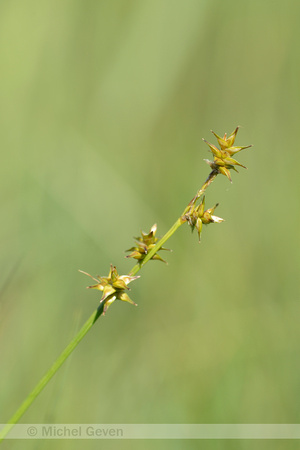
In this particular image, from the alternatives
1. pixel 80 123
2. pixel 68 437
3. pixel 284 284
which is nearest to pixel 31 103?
pixel 80 123

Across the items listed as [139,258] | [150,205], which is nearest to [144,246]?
[139,258]

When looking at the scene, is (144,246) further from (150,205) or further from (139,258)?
(150,205)

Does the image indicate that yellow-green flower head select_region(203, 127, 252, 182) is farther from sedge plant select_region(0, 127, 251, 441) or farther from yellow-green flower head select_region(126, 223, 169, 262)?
yellow-green flower head select_region(126, 223, 169, 262)

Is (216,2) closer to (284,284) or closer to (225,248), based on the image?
(225,248)

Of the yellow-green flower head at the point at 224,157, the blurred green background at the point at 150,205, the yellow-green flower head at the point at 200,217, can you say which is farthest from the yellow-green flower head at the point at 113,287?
the blurred green background at the point at 150,205

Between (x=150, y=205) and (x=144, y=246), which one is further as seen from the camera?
(x=150, y=205)

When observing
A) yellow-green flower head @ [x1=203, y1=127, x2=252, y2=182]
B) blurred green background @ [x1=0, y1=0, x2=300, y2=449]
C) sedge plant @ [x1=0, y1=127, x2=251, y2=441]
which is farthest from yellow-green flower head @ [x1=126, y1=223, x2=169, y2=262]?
blurred green background @ [x1=0, y1=0, x2=300, y2=449]

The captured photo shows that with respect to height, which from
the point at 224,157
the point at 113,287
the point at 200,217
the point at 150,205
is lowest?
the point at 113,287

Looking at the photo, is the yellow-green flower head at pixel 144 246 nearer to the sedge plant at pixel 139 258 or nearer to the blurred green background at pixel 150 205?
the sedge plant at pixel 139 258

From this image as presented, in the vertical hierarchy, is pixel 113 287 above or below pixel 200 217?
below
